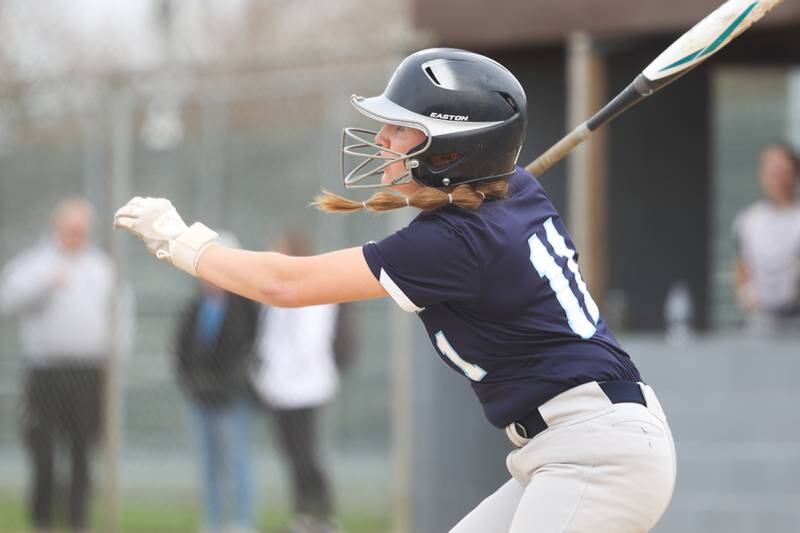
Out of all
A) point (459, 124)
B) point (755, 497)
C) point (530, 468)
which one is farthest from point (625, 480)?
point (755, 497)

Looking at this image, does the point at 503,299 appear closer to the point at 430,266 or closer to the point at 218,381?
the point at 430,266

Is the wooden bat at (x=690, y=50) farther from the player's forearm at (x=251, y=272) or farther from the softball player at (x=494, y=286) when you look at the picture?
the player's forearm at (x=251, y=272)

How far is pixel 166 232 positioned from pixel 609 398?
4.07 ft

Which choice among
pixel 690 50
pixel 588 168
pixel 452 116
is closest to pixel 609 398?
pixel 452 116

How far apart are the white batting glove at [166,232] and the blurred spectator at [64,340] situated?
5.02 m

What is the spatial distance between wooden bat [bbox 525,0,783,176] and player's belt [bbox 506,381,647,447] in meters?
0.91

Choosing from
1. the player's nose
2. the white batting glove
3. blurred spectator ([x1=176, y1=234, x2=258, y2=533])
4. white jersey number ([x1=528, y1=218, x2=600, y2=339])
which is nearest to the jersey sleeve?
white jersey number ([x1=528, y1=218, x2=600, y2=339])

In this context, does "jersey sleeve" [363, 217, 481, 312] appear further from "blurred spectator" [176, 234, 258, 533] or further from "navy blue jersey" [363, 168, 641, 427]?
"blurred spectator" [176, 234, 258, 533]

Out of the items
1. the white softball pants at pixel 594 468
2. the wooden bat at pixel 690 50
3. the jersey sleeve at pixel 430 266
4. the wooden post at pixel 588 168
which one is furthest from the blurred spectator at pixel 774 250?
the jersey sleeve at pixel 430 266

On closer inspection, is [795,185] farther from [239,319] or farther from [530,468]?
[530,468]

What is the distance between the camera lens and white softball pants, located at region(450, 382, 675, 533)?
3.52 metres

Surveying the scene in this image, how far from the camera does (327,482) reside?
8195mm

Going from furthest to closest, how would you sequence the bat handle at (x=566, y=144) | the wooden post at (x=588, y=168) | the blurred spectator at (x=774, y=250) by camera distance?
the wooden post at (x=588, y=168) < the blurred spectator at (x=774, y=250) < the bat handle at (x=566, y=144)

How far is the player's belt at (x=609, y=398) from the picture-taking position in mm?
3670
